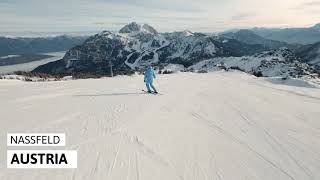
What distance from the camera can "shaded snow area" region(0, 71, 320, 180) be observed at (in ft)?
34.1

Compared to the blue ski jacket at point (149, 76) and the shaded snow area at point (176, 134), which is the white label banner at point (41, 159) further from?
the blue ski jacket at point (149, 76)

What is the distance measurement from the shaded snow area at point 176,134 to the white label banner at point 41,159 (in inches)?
10.3

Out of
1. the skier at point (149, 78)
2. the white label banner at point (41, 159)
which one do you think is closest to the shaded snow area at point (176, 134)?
the white label banner at point (41, 159)

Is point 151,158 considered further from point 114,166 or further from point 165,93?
point 165,93

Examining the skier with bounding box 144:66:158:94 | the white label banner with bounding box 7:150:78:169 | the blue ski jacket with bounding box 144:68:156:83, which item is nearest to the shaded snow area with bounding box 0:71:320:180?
the white label banner with bounding box 7:150:78:169

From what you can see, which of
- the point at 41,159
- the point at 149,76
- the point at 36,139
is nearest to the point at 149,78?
the point at 149,76

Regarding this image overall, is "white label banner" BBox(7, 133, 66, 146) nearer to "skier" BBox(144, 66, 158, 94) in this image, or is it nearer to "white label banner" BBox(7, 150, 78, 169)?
"white label banner" BBox(7, 150, 78, 169)

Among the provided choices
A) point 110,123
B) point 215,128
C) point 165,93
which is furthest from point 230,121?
point 165,93

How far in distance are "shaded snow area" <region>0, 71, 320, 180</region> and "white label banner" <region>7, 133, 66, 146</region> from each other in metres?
0.32

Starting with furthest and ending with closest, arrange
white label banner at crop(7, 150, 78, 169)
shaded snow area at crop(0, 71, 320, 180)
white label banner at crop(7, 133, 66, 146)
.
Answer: white label banner at crop(7, 133, 66, 146)
white label banner at crop(7, 150, 78, 169)
shaded snow area at crop(0, 71, 320, 180)

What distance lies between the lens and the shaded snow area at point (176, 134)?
10.4m

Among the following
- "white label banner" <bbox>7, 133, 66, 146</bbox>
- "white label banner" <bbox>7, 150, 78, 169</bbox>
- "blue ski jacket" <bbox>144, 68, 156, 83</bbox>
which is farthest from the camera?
"blue ski jacket" <bbox>144, 68, 156, 83</bbox>

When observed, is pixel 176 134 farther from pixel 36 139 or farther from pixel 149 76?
pixel 149 76

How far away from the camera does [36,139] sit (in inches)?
519
